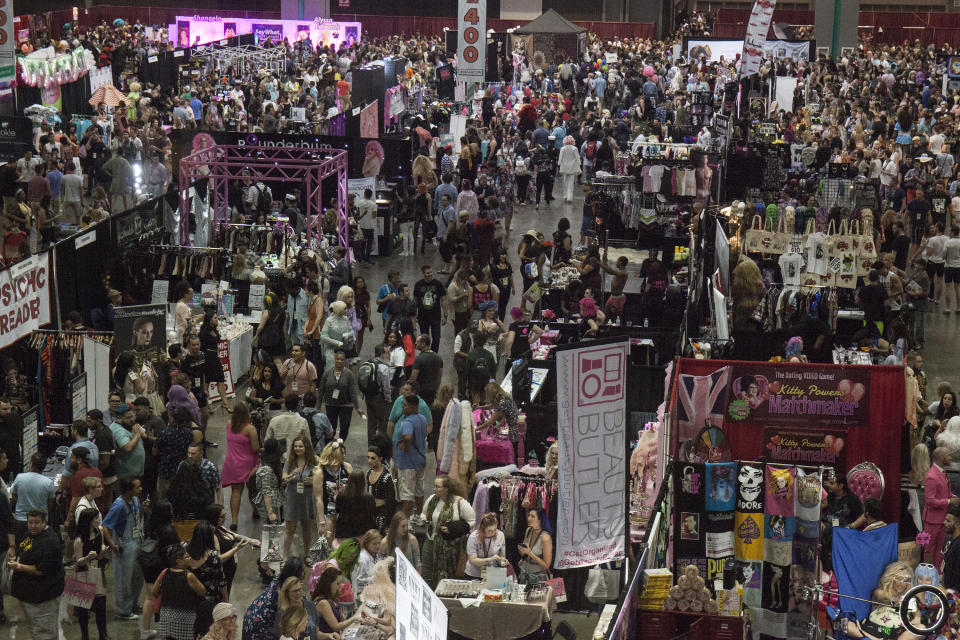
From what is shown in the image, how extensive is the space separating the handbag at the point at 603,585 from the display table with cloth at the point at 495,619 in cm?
95

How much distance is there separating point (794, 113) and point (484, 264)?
14851 millimetres

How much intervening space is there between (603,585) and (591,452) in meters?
2.12

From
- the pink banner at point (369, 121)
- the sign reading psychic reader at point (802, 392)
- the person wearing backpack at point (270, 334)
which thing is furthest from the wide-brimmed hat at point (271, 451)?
the pink banner at point (369, 121)

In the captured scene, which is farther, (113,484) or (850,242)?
(850,242)

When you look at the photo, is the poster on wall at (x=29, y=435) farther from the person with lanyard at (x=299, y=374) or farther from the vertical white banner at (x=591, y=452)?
the vertical white banner at (x=591, y=452)

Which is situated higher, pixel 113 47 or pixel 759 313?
pixel 113 47

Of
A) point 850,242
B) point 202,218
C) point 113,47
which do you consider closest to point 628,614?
point 850,242

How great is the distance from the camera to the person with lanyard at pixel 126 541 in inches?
361

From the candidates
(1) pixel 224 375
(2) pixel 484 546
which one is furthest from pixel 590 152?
(2) pixel 484 546

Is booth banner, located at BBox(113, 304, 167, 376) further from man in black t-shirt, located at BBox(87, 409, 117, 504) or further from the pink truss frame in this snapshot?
the pink truss frame

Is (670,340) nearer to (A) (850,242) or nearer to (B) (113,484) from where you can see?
(A) (850,242)

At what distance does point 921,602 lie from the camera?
7406mm

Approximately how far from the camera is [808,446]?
409 inches

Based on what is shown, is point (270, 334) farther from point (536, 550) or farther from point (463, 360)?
point (536, 550)
